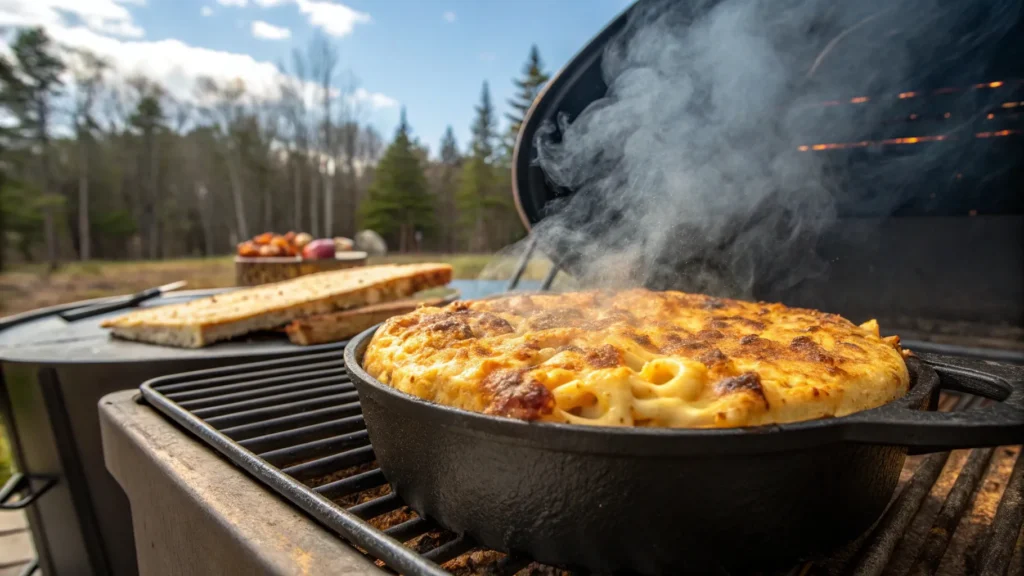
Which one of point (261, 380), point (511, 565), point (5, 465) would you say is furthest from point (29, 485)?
point (511, 565)

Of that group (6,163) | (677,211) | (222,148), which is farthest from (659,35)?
(222,148)

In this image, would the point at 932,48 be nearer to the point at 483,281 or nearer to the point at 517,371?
the point at 517,371

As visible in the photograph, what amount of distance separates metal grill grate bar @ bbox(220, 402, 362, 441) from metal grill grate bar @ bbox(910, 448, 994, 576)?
4.84ft

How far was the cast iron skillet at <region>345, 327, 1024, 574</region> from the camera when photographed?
83 centimetres

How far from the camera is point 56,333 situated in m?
2.88

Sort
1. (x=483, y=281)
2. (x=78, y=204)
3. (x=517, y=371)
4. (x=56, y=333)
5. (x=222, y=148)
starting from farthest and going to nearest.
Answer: (x=222, y=148) → (x=78, y=204) → (x=483, y=281) → (x=56, y=333) → (x=517, y=371)

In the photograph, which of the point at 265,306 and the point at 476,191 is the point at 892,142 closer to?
the point at 265,306

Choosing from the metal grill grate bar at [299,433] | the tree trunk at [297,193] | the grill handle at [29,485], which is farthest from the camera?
the tree trunk at [297,193]

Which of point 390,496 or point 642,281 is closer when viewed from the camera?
point 390,496

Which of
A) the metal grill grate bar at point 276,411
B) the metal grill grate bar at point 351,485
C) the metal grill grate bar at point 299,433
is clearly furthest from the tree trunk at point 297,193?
the metal grill grate bar at point 351,485

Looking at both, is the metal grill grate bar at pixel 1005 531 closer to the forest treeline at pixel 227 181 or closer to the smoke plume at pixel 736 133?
the smoke plume at pixel 736 133

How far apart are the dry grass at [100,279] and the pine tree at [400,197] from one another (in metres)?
7.88

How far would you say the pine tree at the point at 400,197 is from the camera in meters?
24.6

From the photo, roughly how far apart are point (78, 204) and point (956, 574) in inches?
1010
